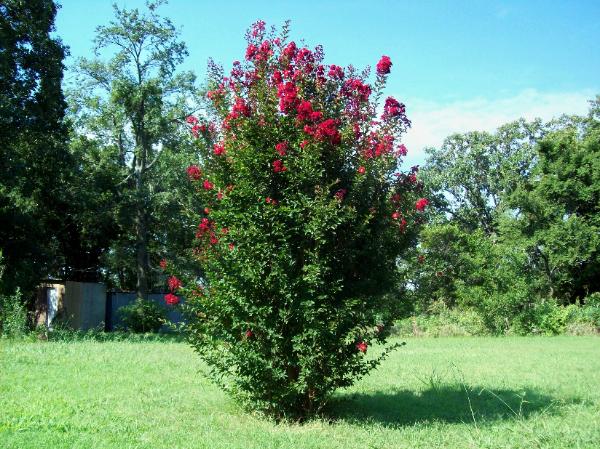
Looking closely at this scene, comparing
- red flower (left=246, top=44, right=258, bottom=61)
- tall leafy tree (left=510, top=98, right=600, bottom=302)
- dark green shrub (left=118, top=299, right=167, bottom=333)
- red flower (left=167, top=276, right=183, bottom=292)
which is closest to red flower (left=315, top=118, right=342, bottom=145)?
red flower (left=246, top=44, right=258, bottom=61)

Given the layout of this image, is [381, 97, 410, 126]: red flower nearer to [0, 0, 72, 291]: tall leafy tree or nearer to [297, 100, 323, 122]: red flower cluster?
[297, 100, 323, 122]: red flower cluster

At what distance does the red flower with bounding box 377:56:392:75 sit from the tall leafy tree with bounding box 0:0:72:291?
1592 cm

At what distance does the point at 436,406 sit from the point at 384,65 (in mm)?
4924

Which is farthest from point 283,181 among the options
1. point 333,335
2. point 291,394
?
point 291,394

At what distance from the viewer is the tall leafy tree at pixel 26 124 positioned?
2006cm

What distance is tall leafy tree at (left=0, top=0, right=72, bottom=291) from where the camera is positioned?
2006 cm

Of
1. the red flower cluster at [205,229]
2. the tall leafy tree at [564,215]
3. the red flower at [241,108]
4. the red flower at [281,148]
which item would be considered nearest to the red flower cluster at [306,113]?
the red flower at [281,148]

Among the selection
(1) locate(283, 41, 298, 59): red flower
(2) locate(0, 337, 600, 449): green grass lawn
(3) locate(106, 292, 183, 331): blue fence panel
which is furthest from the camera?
(3) locate(106, 292, 183, 331): blue fence panel

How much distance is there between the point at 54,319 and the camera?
87.5ft

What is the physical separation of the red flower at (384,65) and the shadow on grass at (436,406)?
430cm

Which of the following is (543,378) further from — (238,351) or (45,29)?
(45,29)

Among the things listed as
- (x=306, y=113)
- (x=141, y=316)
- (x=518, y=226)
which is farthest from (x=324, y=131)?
(x=518, y=226)

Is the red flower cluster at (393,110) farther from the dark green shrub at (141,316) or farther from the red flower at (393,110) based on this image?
the dark green shrub at (141,316)

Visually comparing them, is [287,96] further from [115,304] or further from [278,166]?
[115,304]
